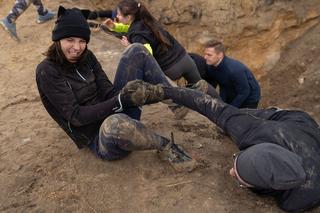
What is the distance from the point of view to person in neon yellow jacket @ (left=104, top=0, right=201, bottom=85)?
413 centimetres

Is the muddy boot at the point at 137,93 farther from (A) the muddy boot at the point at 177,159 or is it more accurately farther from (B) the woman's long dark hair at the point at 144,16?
(B) the woman's long dark hair at the point at 144,16

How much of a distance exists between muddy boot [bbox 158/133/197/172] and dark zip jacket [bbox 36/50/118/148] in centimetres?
52

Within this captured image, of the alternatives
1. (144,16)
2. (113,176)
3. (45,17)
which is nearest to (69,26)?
(113,176)

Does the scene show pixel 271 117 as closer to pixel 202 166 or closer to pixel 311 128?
pixel 311 128

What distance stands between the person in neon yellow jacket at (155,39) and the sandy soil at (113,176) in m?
0.47

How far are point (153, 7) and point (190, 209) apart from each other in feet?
16.0

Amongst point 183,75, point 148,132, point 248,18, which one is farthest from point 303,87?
point 148,132

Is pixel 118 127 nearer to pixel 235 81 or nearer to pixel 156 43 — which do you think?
pixel 156 43

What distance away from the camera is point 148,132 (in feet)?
9.85

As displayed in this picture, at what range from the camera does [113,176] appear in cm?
312

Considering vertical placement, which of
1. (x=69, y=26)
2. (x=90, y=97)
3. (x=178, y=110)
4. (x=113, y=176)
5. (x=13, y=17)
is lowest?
(x=13, y=17)

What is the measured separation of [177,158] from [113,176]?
1.62 ft

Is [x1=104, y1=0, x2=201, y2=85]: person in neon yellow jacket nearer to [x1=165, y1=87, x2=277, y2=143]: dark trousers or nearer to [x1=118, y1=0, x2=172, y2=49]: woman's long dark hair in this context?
[x1=118, y1=0, x2=172, y2=49]: woman's long dark hair

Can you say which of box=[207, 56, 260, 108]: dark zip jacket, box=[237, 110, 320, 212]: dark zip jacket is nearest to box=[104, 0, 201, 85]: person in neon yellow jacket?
box=[207, 56, 260, 108]: dark zip jacket
